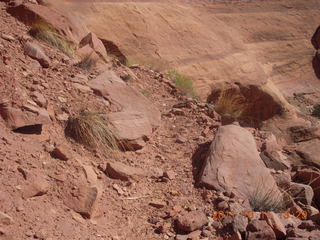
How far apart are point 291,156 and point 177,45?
341 cm

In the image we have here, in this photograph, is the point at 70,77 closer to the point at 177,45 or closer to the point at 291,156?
the point at 291,156

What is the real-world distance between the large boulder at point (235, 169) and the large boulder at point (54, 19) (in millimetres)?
2609

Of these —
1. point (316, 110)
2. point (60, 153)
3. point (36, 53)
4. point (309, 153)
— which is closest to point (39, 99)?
point (60, 153)

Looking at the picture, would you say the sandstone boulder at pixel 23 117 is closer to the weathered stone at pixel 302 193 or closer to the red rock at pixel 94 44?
the red rock at pixel 94 44

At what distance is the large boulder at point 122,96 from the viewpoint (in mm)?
4781

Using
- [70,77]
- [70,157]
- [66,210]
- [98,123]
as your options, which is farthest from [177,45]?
[66,210]

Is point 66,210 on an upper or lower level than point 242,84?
upper

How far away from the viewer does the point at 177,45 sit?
819 cm

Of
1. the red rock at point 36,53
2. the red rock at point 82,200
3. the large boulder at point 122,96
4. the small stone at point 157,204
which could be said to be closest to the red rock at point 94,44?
the large boulder at point 122,96

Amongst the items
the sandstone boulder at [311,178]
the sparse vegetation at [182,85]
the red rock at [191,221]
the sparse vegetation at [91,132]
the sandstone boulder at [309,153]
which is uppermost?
the sparse vegetation at [91,132]

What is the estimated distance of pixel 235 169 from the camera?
13.5ft

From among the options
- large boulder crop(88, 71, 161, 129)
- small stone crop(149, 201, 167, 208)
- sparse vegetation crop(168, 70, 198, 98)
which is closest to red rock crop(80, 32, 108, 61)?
large boulder crop(88, 71, 161, 129)

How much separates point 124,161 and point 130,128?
1.32ft

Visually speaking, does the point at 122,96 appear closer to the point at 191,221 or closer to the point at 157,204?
the point at 157,204
